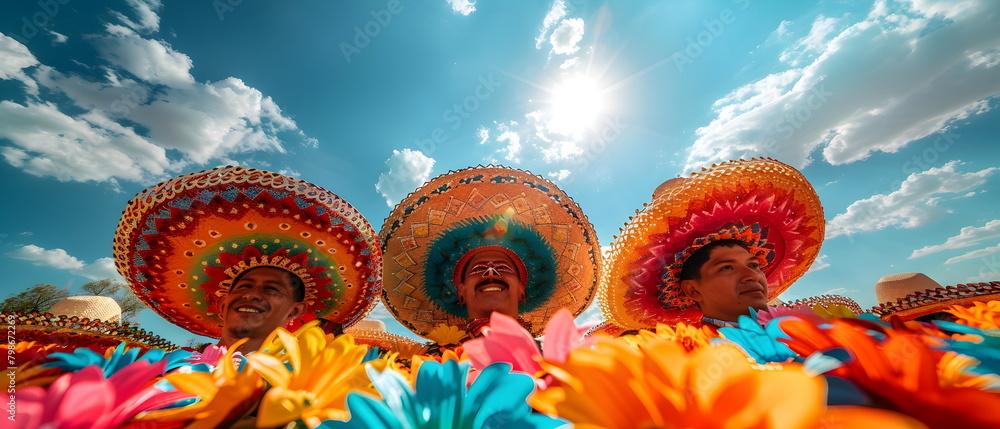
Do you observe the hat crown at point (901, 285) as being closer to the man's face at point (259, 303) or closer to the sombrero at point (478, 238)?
the sombrero at point (478, 238)

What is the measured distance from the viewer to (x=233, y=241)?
7.59 feet

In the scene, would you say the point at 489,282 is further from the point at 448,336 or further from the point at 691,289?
the point at 691,289

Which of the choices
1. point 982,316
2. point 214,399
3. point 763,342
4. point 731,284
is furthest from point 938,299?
point 214,399

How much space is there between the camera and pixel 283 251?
2.40 meters

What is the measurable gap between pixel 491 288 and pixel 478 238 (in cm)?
50

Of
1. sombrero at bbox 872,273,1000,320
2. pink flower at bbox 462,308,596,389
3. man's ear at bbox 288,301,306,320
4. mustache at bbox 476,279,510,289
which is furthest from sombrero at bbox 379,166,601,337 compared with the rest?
pink flower at bbox 462,308,596,389

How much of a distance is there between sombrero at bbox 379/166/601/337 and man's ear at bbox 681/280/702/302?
685 millimetres

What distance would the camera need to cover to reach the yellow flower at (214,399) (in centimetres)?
42

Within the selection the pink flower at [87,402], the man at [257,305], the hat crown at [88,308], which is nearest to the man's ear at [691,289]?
the man at [257,305]

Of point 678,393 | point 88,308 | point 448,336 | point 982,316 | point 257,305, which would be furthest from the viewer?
point 88,308

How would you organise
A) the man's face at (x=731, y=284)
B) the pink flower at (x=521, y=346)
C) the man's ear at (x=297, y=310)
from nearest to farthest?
the pink flower at (x=521, y=346) → the man's face at (x=731, y=284) → the man's ear at (x=297, y=310)

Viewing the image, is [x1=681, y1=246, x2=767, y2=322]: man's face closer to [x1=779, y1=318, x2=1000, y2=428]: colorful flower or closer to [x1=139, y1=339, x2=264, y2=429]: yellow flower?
[x1=779, y1=318, x2=1000, y2=428]: colorful flower

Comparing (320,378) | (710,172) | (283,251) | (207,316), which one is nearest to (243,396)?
(320,378)

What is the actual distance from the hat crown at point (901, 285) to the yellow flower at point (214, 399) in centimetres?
855
